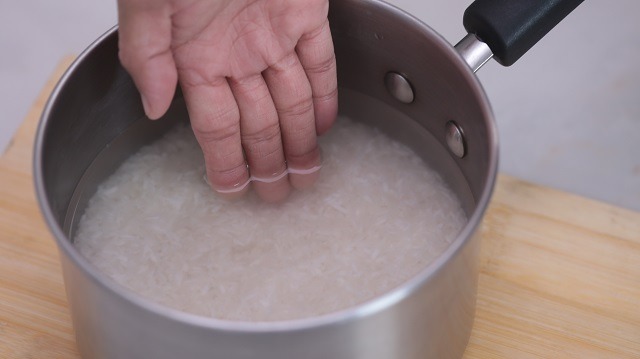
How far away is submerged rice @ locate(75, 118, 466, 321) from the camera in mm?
1063

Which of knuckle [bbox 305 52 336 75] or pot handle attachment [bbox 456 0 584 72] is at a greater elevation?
pot handle attachment [bbox 456 0 584 72]

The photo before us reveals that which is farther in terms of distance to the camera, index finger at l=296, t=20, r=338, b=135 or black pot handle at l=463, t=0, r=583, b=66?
index finger at l=296, t=20, r=338, b=135

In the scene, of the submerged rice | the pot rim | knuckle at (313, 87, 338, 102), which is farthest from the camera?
knuckle at (313, 87, 338, 102)

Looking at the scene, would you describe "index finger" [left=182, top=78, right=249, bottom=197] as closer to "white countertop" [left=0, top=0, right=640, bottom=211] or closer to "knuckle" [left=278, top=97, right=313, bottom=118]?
"knuckle" [left=278, top=97, right=313, bottom=118]

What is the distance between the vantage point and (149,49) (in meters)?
0.98

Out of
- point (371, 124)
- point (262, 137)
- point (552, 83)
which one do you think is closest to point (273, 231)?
point (262, 137)

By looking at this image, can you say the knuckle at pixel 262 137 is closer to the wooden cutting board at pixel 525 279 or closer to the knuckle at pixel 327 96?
the knuckle at pixel 327 96

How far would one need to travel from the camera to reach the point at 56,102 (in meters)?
0.95

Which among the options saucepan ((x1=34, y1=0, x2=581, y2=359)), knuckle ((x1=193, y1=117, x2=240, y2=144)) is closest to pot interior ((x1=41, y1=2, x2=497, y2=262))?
saucepan ((x1=34, y1=0, x2=581, y2=359))

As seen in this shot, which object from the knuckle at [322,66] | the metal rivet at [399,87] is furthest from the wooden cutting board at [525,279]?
the knuckle at [322,66]

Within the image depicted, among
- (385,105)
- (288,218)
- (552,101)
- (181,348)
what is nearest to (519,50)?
(385,105)

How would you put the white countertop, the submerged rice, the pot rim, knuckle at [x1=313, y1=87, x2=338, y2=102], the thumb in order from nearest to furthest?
the pot rim
the thumb
the submerged rice
knuckle at [x1=313, y1=87, x2=338, y2=102]
the white countertop

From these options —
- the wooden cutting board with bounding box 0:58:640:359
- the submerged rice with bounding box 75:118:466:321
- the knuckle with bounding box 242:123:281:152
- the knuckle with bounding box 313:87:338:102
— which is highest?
the knuckle with bounding box 313:87:338:102

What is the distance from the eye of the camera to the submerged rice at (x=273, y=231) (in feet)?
3.49
